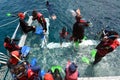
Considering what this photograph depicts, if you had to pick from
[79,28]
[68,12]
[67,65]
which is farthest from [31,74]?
[68,12]

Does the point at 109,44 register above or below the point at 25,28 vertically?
above

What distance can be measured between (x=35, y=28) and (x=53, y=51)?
7.89 feet

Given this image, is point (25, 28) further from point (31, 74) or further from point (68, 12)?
point (68, 12)

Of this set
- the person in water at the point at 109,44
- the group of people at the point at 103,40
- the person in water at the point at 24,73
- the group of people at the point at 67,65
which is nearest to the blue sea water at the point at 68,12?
the group of people at the point at 103,40

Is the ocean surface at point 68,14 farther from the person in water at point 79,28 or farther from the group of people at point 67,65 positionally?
the group of people at point 67,65

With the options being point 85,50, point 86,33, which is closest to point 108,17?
point 86,33

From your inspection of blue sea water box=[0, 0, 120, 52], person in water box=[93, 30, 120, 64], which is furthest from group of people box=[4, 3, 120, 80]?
blue sea water box=[0, 0, 120, 52]

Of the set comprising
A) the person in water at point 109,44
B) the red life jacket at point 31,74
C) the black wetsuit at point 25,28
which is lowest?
the black wetsuit at point 25,28

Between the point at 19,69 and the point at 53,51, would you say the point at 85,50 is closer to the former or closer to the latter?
the point at 53,51

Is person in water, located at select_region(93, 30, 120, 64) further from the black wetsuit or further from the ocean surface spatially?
the black wetsuit

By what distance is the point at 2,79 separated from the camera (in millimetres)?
11188

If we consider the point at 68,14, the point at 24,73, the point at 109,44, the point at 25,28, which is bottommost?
the point at 68,14

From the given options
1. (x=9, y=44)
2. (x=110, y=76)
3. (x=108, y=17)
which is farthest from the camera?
(x=108, y=17)

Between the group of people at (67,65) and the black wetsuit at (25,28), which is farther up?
the group of people at (67,65)
